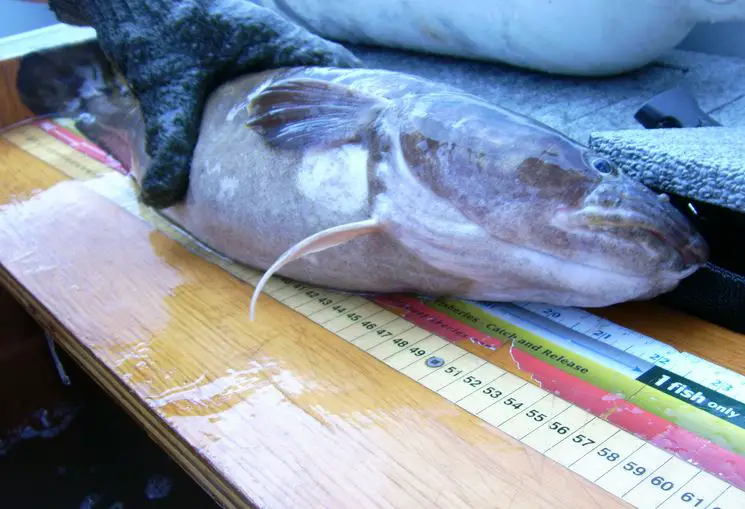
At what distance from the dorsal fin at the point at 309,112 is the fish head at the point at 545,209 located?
71mm

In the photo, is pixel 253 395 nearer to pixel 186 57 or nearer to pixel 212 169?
pixel 212 169

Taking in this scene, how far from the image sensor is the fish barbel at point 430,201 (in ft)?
2.48

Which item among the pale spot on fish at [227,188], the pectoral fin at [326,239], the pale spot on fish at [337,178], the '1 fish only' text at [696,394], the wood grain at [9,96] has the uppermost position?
the pale spot on fish at [337,178]

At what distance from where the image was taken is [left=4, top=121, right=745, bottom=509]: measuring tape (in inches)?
24.4

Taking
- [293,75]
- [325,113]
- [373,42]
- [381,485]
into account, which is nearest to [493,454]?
[381,485]

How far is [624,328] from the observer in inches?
32.8

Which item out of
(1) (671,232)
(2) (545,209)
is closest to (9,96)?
(2) (545,209)

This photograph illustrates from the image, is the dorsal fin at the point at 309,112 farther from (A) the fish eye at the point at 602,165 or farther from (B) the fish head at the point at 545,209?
(A) the fish eye at the point at 602,165

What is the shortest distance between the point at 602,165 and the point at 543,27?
435 mm

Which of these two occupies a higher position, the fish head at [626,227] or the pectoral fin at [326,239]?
the fish head at [626,227]

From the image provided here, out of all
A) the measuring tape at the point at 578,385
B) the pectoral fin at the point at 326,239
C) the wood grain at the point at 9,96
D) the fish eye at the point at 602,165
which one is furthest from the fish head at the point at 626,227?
the wood grain at the point at 9,96

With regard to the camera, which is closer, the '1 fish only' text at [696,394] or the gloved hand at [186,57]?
the '1 fish only' text at [696,394]

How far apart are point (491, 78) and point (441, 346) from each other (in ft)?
2.10

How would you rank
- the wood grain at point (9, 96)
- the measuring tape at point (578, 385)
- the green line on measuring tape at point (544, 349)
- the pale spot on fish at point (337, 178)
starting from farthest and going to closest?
1. the wood grain at point (9, 96)
2. the pale spot on fish at point (337, 178)
3. the green line on measuring tape at point (544, 349)
4. the measuring tape at point (578, 385)
